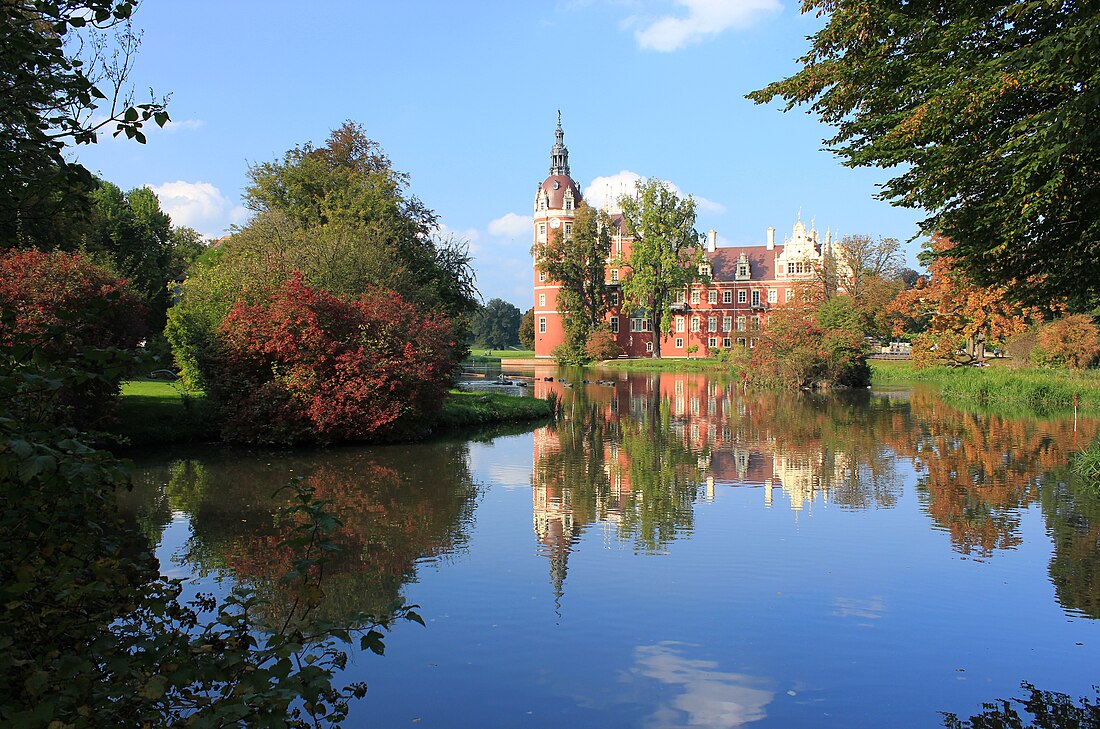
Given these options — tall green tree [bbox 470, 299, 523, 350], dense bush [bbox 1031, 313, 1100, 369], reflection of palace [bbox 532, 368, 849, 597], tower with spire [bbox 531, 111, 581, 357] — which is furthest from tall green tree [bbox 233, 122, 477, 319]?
tall green tree [bbox 470, 299, 523, 350]

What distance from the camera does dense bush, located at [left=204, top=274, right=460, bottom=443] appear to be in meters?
19.3

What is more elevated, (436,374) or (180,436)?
(436,374)

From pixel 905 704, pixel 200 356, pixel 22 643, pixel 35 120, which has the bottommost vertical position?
pixel 905 704

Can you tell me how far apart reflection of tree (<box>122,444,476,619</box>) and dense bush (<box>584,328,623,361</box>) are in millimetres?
52425

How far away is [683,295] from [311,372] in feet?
217

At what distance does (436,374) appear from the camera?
853 inches

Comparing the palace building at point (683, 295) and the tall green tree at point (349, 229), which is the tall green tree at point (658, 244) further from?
the tall green tree at point (349, 229)

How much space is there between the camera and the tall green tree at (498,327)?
140 m

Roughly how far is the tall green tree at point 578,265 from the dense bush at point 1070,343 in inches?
1509

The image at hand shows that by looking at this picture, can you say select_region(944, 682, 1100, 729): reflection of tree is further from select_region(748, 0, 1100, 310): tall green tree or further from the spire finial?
the spire finial

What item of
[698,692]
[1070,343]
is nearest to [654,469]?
[698,692]

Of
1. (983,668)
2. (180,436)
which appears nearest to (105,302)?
(983,668)

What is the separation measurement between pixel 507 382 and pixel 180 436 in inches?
1002

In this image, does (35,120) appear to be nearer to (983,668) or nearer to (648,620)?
(648,620)
